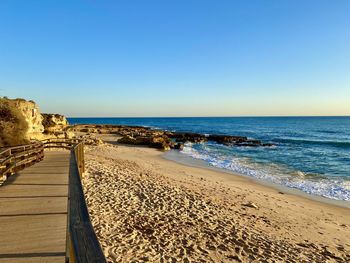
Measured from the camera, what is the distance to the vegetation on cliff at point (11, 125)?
54.9 feet

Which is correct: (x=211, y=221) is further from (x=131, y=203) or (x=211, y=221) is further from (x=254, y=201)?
(x=254, y=201)

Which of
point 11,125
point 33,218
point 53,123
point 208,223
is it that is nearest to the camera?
point 33,218

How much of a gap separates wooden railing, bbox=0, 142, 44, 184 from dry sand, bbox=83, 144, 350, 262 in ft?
9.50

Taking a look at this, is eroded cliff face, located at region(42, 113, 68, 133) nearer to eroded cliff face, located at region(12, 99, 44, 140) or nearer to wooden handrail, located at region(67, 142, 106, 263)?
eroded cliff face, located at region(12, 99, 44, 140)

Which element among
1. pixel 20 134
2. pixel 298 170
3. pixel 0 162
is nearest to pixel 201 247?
pixel 0 162

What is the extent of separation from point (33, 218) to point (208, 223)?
5075mm

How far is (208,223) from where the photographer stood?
28.8ft

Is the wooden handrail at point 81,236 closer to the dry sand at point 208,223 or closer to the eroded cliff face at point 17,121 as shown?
the dry sand at point 208,223

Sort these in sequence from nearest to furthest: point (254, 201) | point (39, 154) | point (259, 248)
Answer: point (259, 248)
point (254, 201)
point (39, 154)

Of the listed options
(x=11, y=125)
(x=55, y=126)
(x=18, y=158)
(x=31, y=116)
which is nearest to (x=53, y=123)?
(x=55, y=126)

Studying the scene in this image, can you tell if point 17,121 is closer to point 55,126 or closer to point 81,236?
point 55,126

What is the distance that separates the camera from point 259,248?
732 centimetres

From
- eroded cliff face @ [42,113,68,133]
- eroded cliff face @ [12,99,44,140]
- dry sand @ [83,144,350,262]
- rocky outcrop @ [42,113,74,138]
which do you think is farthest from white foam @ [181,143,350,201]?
eroded cliff face @ [42,113,68,133]

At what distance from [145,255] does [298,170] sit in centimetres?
1881
